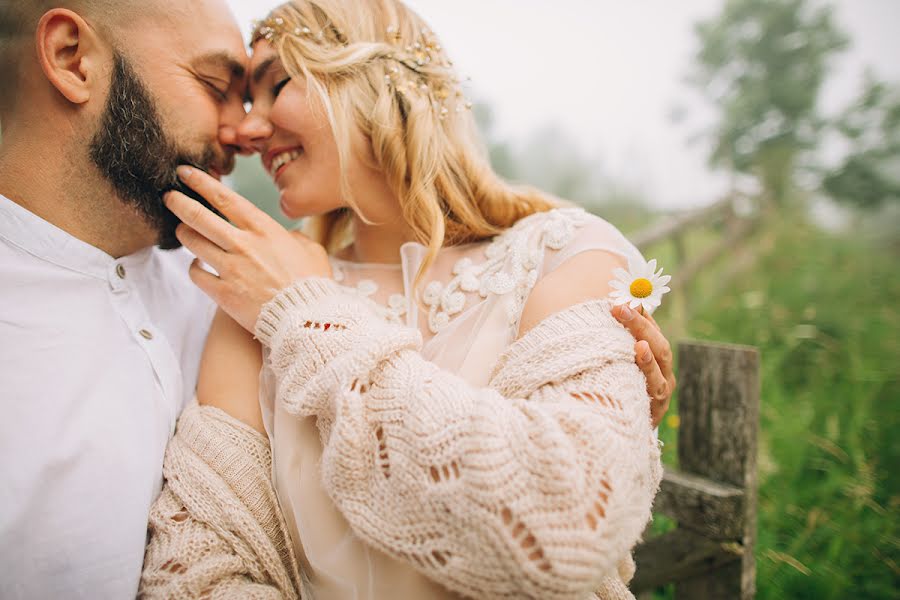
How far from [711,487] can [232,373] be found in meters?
1.69

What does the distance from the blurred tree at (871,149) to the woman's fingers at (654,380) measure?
664 cm

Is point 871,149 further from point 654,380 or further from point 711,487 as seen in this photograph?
point 654,380

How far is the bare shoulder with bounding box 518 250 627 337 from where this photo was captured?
50.8 inches

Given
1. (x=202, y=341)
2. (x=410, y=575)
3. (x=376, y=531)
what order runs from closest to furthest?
(x=376, y=531) < (x=410, y=575) < (x=202, y=341)

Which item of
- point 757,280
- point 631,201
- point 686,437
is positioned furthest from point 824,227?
point 686,437

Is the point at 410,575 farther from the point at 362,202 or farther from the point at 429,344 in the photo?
→ the point at 362,202

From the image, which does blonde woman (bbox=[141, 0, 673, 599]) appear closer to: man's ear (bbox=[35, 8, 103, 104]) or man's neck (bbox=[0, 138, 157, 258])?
man's neck (bbox=[0, 138, 157, 258])

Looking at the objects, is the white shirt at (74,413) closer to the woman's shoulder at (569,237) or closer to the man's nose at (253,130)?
the man's nose at (253,130)

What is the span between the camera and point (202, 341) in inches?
67.6

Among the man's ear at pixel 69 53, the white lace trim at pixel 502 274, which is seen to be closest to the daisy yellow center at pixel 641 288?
the white lace trim at pixel 502 274

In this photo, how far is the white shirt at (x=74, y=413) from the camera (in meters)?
1.11

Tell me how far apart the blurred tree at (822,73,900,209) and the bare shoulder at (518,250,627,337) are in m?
6.75

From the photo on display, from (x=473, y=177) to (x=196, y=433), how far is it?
119 centimetres

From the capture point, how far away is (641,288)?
4.04ft
